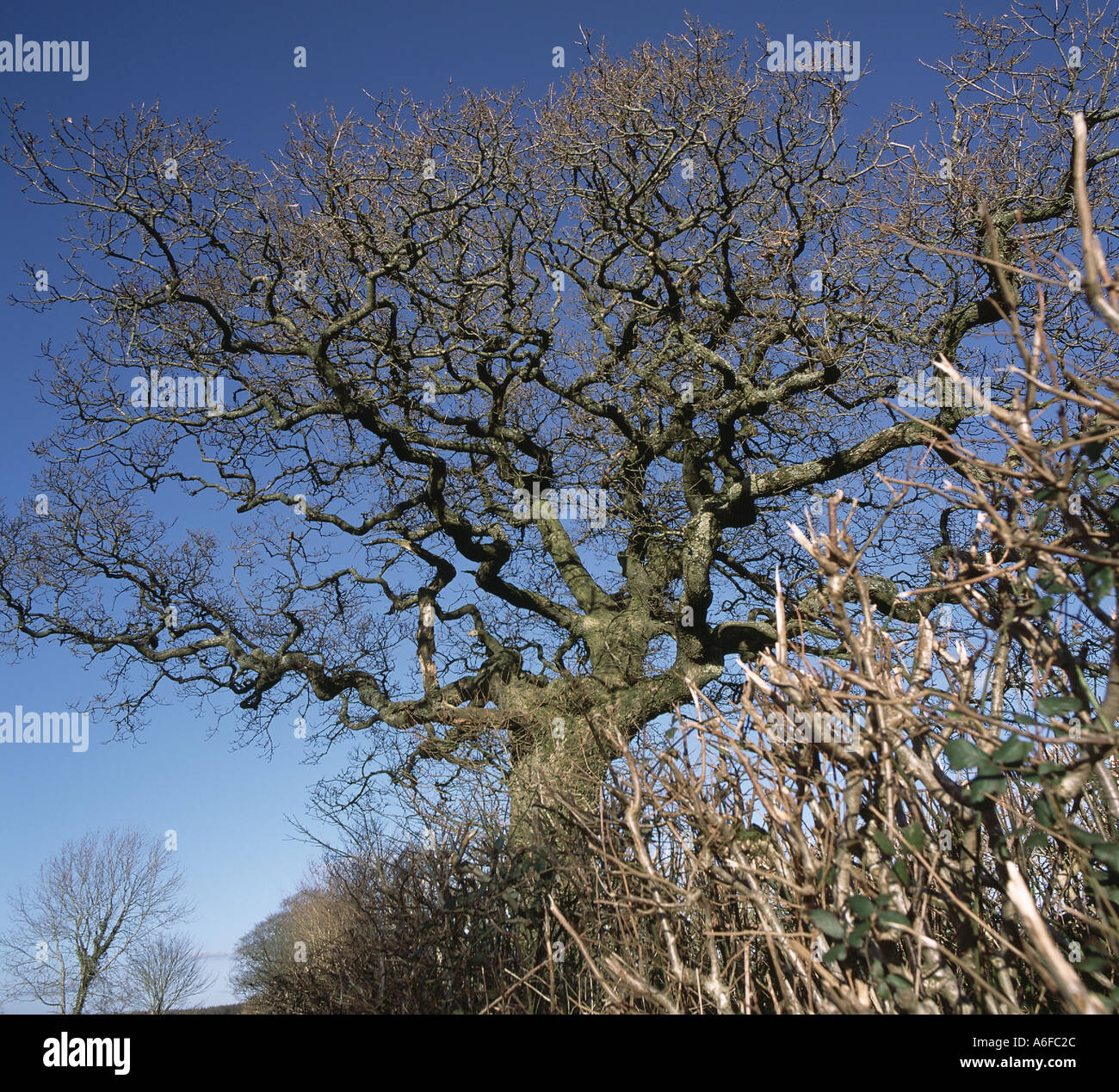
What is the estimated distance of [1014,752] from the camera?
7.27 ft

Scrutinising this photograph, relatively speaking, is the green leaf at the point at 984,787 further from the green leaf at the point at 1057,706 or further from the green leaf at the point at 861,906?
the green leaf at the point at 861,906

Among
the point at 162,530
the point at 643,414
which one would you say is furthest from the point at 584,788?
the point at 162,530

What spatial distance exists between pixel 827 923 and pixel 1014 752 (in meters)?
0.68

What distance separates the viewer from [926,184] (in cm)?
966

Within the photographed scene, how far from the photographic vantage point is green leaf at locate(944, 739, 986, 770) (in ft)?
7.52

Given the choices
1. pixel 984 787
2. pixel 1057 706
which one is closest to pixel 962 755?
pixel 984 787

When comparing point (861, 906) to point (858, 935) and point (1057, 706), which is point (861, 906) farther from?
point (1057, 706)

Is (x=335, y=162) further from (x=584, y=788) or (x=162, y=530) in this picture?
(x=584, y=788)

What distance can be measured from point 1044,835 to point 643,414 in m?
10.2

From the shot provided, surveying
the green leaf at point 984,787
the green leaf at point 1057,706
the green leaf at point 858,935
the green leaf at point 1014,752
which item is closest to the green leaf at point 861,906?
the green leaf at point 858,935

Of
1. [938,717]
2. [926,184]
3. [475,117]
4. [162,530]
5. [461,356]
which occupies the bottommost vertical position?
[938,717]

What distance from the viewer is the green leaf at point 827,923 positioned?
236 cm

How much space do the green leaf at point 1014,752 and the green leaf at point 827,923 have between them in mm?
620

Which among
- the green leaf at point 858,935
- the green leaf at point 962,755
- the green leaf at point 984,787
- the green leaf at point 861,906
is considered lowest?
the green leaf at point 858,935
